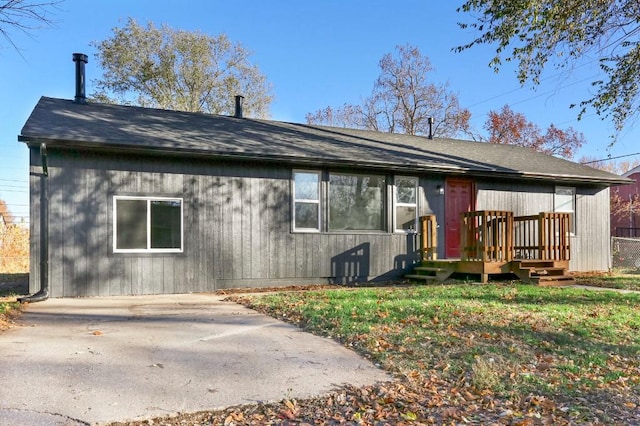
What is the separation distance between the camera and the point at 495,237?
10164 millimetres

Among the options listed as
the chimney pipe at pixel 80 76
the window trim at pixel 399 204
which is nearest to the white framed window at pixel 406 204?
the window trim at pixel 399 204

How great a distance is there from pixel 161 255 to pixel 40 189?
2315 millimetres

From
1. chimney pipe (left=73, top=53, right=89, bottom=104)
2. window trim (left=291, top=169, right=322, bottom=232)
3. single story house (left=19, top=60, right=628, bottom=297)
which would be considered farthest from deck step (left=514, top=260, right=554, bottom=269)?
chimney pipe (left=73, top=53, right=89, bottom=104)

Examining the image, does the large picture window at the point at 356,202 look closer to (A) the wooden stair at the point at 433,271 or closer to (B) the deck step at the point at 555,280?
(A) the wooden stair at the point at 433,271

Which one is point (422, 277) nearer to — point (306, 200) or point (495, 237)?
point (495, 237)

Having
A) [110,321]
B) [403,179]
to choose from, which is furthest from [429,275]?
[110,321]

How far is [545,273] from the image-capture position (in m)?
10.5

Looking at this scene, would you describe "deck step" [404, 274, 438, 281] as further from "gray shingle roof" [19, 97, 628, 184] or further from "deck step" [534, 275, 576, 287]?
"gray shingle roof" [19, 97, 628, 184]

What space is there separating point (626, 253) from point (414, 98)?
49.6 feet

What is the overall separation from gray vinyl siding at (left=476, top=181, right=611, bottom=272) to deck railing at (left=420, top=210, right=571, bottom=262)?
1293 millimetres

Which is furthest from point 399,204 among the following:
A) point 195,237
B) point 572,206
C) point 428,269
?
point 572,206

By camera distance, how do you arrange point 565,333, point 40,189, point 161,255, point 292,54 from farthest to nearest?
1. point 292,54
2. point 161,255
3. point 40,189
4. point 565,333

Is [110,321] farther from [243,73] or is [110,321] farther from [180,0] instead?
[243,73]

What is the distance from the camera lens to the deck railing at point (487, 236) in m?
10.0
